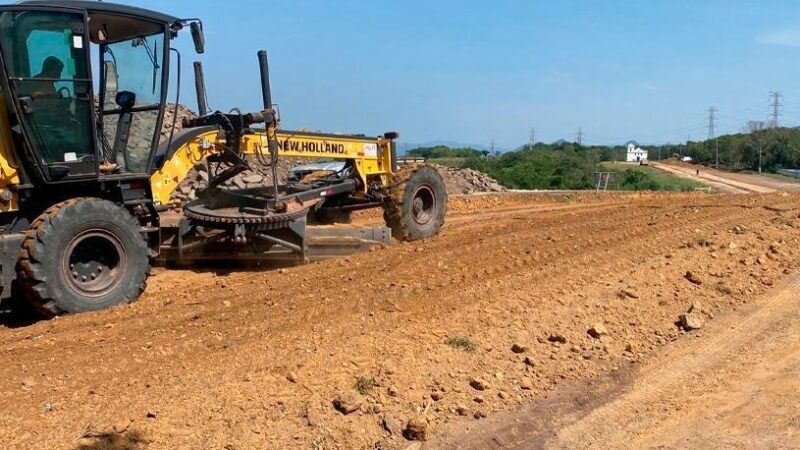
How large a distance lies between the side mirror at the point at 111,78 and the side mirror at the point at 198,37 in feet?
2.91

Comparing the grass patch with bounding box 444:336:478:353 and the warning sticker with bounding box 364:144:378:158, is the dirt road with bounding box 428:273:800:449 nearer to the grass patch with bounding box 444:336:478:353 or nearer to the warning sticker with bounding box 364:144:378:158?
the grass patch with bounding box 444:336:478:353

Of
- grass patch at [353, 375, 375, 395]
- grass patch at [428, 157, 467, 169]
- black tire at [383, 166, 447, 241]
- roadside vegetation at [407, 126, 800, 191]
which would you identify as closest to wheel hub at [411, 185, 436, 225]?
black tire at [383, 166, 447, 241]

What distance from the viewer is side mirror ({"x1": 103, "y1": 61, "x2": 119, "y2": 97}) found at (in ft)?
24.9

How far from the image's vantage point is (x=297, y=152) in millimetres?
9422

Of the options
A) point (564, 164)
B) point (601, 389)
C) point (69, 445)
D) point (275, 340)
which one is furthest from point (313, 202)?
point (564, 164)

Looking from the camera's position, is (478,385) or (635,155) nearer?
(478,385)

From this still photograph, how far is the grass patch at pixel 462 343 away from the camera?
550cm

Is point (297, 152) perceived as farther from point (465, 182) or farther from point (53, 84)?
point (465, 182)

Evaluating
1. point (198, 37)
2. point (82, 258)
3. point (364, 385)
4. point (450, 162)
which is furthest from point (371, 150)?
point (450, 162)

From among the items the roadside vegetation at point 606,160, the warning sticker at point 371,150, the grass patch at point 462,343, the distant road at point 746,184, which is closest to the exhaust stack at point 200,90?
the warning sticker at point 371,150

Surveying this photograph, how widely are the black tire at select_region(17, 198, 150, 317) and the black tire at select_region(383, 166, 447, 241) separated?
4.14 metres

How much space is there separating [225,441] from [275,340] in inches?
59.2

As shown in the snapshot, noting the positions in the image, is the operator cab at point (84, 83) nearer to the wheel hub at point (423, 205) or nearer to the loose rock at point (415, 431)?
the wheel hub at point (423, 205)

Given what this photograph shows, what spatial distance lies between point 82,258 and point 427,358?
3.62m
